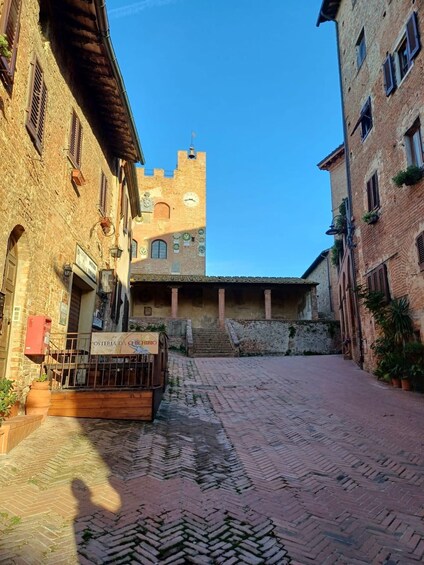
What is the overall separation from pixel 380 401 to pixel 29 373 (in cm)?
739

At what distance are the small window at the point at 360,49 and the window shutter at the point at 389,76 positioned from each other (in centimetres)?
265

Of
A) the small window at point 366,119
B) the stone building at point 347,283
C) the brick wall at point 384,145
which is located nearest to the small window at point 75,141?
the brick wall at point 384,145

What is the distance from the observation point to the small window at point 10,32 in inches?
207

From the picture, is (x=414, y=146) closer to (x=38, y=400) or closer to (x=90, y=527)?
(x=38, y=400)

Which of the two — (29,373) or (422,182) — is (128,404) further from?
(422,182)

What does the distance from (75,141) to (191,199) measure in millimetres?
30771

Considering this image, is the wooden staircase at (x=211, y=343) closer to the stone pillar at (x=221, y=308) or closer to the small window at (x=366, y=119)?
the stone pillar at (x=221, y=308)

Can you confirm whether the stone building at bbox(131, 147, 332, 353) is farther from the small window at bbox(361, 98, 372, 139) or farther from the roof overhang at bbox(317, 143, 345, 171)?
the small window at bbox(361, 98, 372, 139)

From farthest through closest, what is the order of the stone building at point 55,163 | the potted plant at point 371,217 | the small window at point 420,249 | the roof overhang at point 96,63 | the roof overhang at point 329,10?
1. the roof overhang at point 329,10
2. the potted plant at point 371,217
3. the small window at point 420,249
4. the roof overhang at point 96,63
5. the stone building at point 55,163

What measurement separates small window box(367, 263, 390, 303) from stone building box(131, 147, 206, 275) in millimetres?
24094

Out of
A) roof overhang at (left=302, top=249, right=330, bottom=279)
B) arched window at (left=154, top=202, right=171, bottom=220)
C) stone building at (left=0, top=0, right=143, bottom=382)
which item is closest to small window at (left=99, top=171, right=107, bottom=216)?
stone building at (left=0, top=0, right=143, bottom=382)

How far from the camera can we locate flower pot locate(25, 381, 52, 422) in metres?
6.39

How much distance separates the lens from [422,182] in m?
10.6

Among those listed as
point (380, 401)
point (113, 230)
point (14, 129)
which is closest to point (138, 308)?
point (113, 230)
